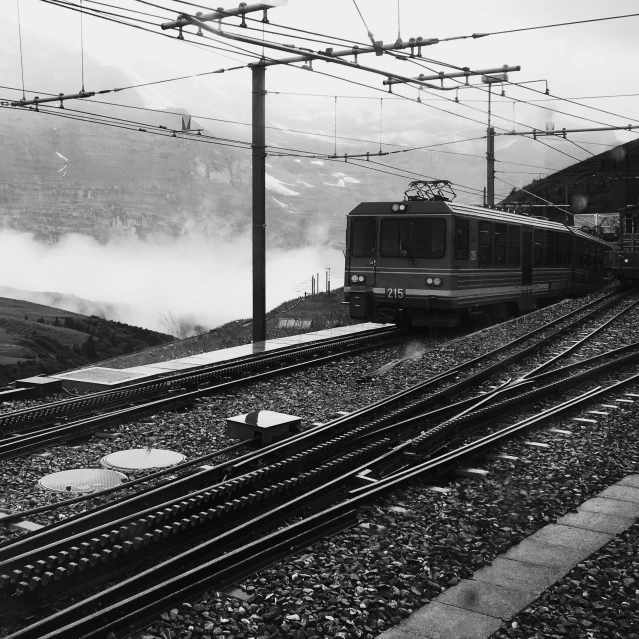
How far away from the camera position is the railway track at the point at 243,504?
4.89 metres

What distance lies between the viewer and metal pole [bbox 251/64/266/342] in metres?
15.9

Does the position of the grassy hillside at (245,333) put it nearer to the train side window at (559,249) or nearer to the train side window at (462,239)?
the train side window at (462,239)

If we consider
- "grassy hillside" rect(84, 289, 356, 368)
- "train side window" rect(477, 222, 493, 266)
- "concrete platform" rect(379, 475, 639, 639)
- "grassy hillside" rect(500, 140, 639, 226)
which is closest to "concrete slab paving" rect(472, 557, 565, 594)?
"concrete platform" rect(379, 475, 639, 639)

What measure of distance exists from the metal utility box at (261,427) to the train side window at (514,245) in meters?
12.6

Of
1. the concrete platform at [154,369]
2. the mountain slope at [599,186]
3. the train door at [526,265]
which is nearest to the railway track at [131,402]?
the concrete platform at [154,369]

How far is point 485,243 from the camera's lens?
60.3 feet

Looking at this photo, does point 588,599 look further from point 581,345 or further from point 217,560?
point 581,345

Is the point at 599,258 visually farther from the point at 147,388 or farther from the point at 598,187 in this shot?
the point at 598,187

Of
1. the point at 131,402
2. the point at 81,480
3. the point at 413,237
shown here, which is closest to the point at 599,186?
the point at 413,237

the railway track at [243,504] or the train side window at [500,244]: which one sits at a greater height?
the train side window at [500,244]

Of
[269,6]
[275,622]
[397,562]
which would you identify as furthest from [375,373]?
[275,622]

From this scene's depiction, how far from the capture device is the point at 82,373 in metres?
11.9

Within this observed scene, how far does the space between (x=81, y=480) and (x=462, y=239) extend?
12.0 m

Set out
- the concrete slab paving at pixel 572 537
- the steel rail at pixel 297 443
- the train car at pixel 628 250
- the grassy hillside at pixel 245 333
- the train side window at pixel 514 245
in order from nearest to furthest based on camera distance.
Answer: the concrete slab paving at pixel 572 537
the steel rail at pixel 297 443
the grassy hillside at pixel 245 333
the train side window at pixel 514 245
the train car at pixel 628 250
